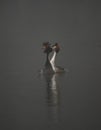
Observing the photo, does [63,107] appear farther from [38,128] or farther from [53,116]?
[38,128]

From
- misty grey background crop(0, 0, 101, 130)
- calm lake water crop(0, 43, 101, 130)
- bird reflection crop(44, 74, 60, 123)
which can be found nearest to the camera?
calm lake water crop(0, 43, 101, 130)

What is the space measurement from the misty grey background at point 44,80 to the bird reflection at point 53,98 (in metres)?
0.02

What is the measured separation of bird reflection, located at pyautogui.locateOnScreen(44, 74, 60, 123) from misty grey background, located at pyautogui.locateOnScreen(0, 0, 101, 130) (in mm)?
20

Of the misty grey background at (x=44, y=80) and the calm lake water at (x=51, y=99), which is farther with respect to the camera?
the misty grey background at (x=44, y=80)

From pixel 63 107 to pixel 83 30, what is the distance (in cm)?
1108

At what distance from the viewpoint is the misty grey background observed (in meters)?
4.20

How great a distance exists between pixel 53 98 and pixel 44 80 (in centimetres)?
156

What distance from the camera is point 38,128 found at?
12.8ft

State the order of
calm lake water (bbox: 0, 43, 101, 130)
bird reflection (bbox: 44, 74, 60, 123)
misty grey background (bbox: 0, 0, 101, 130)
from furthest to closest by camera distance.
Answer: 1. bird reflection (bbox: 44, 74, 60, 123)
2. misty grey background (bbox: 0, 0, 101, 130)
3. calm lake water (bbox: 0, 43, 101, 130)

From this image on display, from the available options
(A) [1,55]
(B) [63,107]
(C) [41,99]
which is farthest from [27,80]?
(A) [1,55]

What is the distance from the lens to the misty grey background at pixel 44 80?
4.20 meters

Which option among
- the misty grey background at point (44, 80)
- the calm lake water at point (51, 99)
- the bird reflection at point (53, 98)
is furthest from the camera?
the bird reflection at point (53, 98)

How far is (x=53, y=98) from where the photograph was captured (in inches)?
202

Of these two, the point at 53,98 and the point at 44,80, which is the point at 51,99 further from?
the point at 44,80
